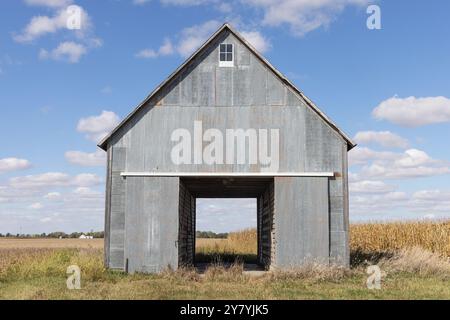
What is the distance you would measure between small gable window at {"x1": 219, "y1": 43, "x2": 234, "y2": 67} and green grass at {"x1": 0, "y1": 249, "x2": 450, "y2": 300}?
289 inches

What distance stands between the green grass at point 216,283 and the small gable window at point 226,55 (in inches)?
289

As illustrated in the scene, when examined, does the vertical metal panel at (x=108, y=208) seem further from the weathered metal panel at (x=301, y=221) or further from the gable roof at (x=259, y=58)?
the weathered metal panel at (x=301, y=221)

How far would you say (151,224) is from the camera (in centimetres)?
1889

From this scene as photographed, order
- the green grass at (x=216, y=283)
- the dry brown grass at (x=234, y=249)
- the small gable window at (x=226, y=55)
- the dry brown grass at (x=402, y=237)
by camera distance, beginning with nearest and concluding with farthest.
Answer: the green grass at (x=216, y=283) → the small gable window at (x=226, y=55) → the dry brown grass at (x=402, y=237) → the dry brown grass at (x=234, y=249)

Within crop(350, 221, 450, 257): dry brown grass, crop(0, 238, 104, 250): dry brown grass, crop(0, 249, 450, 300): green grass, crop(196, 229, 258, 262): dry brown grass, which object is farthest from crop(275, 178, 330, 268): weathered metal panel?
A: crop(0, 238, 104, 250): dry brown grass

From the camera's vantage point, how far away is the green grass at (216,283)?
13906mm

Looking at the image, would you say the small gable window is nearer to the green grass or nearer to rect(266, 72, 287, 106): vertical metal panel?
rect(266, 72, 287, 106): vertical metal panel

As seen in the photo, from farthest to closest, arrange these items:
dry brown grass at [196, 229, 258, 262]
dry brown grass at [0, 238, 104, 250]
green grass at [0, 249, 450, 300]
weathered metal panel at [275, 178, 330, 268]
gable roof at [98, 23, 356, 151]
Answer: dry brown grass at [0, 238, 104, 250] → dry brown grass at [196, 229, 258, 262] → gable roof at [98, 23, 356, 151] → weathered metal panel at [275, 178, 330, 268] → green grass at [0, 249, 450, 300]

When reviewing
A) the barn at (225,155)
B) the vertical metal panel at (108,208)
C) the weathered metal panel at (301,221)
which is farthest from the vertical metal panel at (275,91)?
the vertical metal panel at (108,208)

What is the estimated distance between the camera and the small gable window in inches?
776

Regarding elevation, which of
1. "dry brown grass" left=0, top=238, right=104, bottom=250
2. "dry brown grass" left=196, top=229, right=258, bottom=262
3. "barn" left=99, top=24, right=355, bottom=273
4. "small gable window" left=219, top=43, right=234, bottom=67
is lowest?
"dry brown grass" left=0, top=238, right=104, bottom=250

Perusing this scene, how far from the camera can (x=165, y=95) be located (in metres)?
19.5
